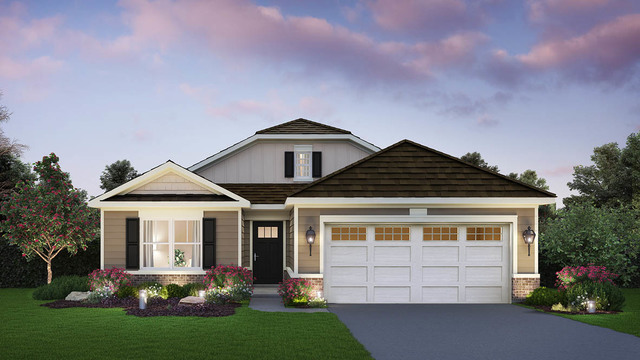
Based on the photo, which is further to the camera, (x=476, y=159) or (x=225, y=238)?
(x=476, y=159)

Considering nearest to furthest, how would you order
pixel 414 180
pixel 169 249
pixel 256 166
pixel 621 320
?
pixel 621 320 < pixel 414 180 < pixel 169 249 < pixel 256 166

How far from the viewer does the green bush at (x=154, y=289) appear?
14034mm

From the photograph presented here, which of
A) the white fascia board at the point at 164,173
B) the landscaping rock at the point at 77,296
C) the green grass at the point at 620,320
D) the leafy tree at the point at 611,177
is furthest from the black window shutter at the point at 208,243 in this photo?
the leafy tree at the point at 611,177

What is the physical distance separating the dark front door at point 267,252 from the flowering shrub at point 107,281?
4.42 meters

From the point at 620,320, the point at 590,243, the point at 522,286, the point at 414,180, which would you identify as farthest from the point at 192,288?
the point at 590,243

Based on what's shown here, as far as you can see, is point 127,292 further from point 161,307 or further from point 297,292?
point 297,292

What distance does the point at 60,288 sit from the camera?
15078 millimetres

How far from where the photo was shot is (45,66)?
1905 cm

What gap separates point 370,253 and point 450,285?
2405mm

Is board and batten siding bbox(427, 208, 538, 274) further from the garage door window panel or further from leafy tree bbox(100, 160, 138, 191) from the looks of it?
leafy tree bbox(100, 160, 138, 191)

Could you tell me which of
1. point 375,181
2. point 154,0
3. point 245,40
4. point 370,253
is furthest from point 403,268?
point 154,0

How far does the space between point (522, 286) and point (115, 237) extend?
1195 centimetres

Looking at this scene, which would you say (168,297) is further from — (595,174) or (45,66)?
(595,174)

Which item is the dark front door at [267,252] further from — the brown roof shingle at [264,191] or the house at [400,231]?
the house at [400,231]
